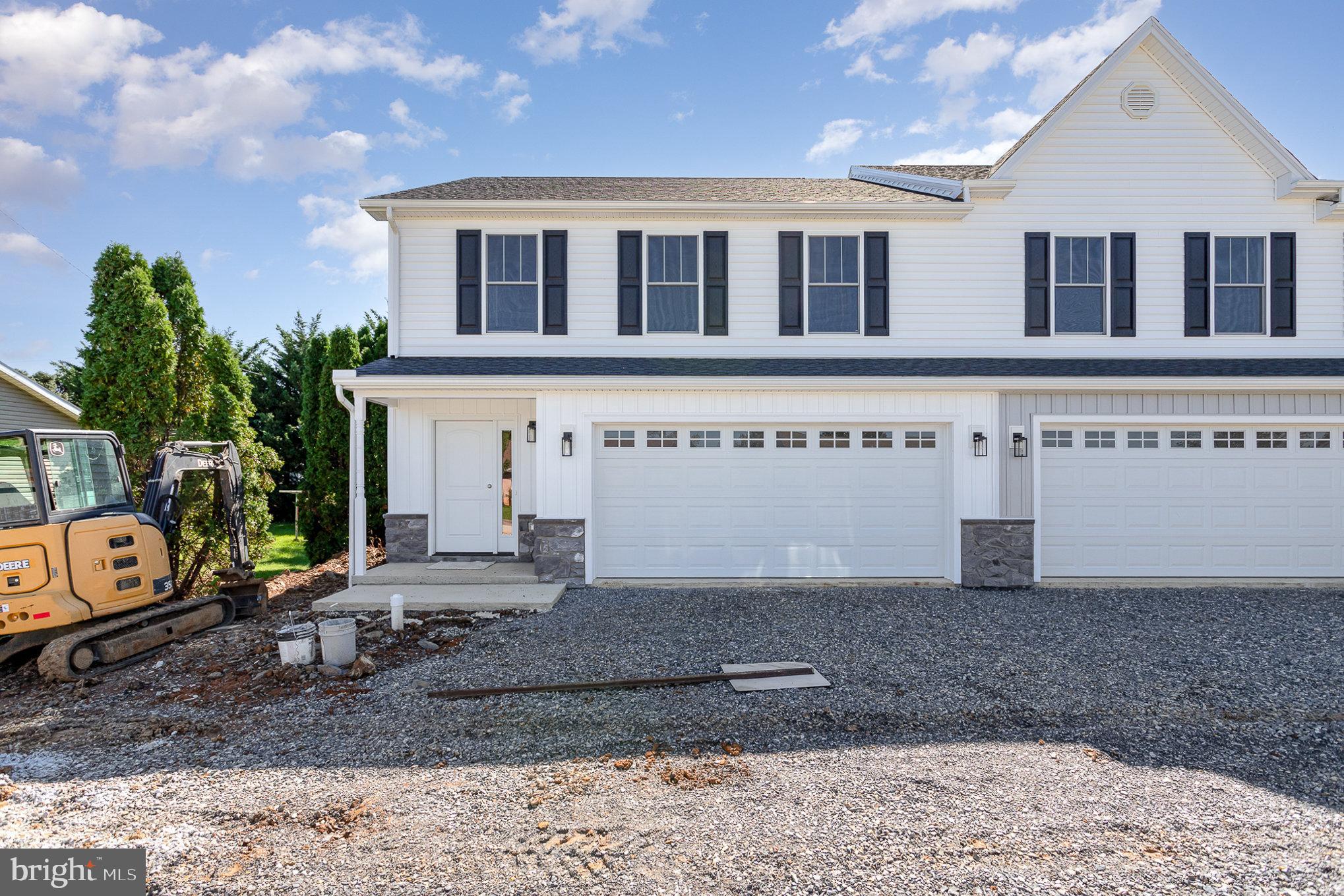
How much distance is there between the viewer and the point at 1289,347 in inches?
392

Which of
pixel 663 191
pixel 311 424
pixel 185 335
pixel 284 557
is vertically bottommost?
pixel 284 557

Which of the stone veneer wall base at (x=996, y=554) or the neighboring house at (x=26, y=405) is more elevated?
the neighboring house at (x=26, y=405)

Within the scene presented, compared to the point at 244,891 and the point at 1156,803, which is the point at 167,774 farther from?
the point at 1156,803

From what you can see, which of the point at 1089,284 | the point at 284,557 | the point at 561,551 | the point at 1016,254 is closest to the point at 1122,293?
the point at 1089,284

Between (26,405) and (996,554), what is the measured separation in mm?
19109

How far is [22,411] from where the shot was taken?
13867 millimetres

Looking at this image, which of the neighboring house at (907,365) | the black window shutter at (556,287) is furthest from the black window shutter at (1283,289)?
the black window shutter at (556,287)

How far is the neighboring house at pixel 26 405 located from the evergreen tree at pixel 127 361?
5.02 meters

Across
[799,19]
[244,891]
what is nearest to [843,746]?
[244,891]

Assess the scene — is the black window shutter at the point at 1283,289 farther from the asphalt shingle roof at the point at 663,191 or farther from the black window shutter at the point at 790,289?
the black window shutter at the point at 790,289

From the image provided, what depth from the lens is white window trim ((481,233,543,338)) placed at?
993 cm

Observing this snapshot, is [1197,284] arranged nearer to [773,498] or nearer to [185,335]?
[773,498]

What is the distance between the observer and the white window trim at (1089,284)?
9.95 m

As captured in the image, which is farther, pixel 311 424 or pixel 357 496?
pixel 311 424
